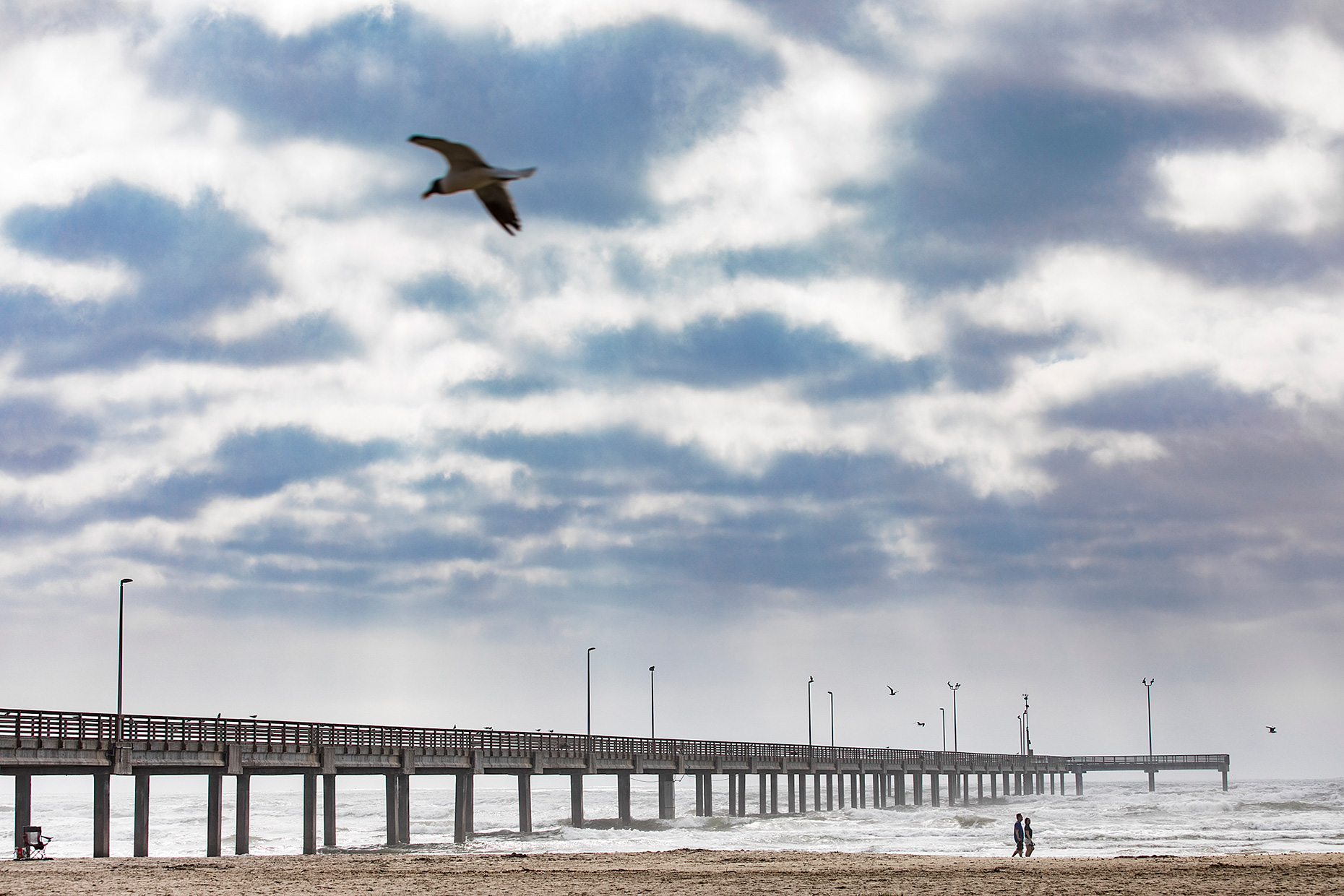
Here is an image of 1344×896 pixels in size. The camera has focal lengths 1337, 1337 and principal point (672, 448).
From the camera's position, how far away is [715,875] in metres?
25.9

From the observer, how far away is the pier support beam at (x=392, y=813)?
44.2 meters

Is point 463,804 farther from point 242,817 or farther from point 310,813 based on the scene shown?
point 242,817

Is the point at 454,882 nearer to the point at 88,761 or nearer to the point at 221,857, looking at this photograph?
the point at 221,857

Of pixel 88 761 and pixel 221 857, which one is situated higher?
pixel 88 761

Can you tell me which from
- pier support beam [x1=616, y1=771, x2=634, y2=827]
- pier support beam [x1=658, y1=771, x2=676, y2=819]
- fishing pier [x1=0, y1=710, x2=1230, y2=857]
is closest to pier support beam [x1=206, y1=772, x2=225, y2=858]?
fishing pier [x1=0, y1=710, x2=1230, y2=857]

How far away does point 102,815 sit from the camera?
31547 millimetres

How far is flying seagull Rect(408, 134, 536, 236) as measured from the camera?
8938mm

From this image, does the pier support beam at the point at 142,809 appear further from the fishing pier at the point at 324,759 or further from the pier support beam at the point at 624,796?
the pier support beam at the point at 624,796

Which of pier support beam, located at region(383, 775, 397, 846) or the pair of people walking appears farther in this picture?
pier support beam, located at region(383, 775, 397, 846)

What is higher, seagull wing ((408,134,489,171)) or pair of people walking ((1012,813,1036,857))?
seagull wing ((408,134,489,171))

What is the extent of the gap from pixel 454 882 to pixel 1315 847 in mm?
26731

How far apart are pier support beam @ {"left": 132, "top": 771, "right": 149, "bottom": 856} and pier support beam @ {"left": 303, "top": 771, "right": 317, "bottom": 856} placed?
489cm

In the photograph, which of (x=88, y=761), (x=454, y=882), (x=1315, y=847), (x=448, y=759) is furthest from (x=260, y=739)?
(x=1315, y=847)

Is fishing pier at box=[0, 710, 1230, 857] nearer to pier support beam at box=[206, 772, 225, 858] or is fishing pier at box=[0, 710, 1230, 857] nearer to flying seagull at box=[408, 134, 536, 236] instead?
pier support beam at box=[206, 772, 225, 858]
